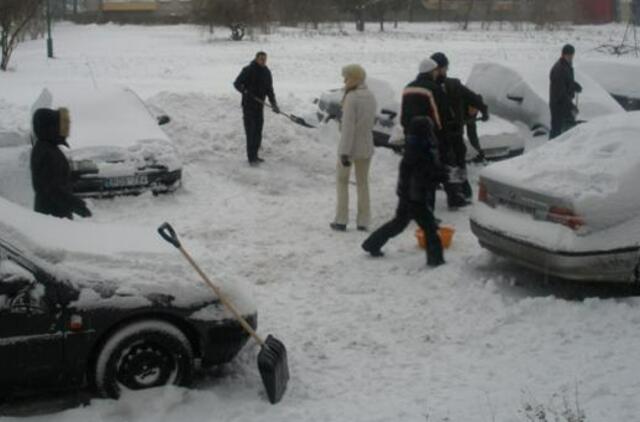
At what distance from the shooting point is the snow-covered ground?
200 inches

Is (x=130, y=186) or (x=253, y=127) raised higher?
(x=253, y=127)

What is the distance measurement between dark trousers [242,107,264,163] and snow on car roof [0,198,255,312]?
22.9 ft

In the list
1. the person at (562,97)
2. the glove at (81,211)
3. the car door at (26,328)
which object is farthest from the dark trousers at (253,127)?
the car door at (26,328)

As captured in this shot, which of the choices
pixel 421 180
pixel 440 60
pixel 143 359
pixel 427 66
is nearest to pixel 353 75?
pixel 427 66

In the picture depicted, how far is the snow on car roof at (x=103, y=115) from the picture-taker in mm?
10703

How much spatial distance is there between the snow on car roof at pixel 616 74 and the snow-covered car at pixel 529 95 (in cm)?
150

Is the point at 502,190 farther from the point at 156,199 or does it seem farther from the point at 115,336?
the point at 156,199

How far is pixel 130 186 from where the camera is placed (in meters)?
10.5

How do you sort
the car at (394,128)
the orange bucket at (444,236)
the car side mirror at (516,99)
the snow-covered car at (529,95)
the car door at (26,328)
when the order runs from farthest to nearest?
the car side mirror at (516,99) → the snow-covered car at (529,95) → the car at (394,128) → the orange bucket at (444,236) → the car door at (26,328)

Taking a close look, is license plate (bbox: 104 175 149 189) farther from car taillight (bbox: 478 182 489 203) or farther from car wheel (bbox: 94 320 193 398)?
car wheel (bbox: 94 320 193 398)

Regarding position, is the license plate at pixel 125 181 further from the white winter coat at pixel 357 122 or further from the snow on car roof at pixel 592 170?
the snow on car roof at pixel 592 170

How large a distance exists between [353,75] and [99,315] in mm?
5046

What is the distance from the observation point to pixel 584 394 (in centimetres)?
511

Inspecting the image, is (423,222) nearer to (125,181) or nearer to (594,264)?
(594,264)
